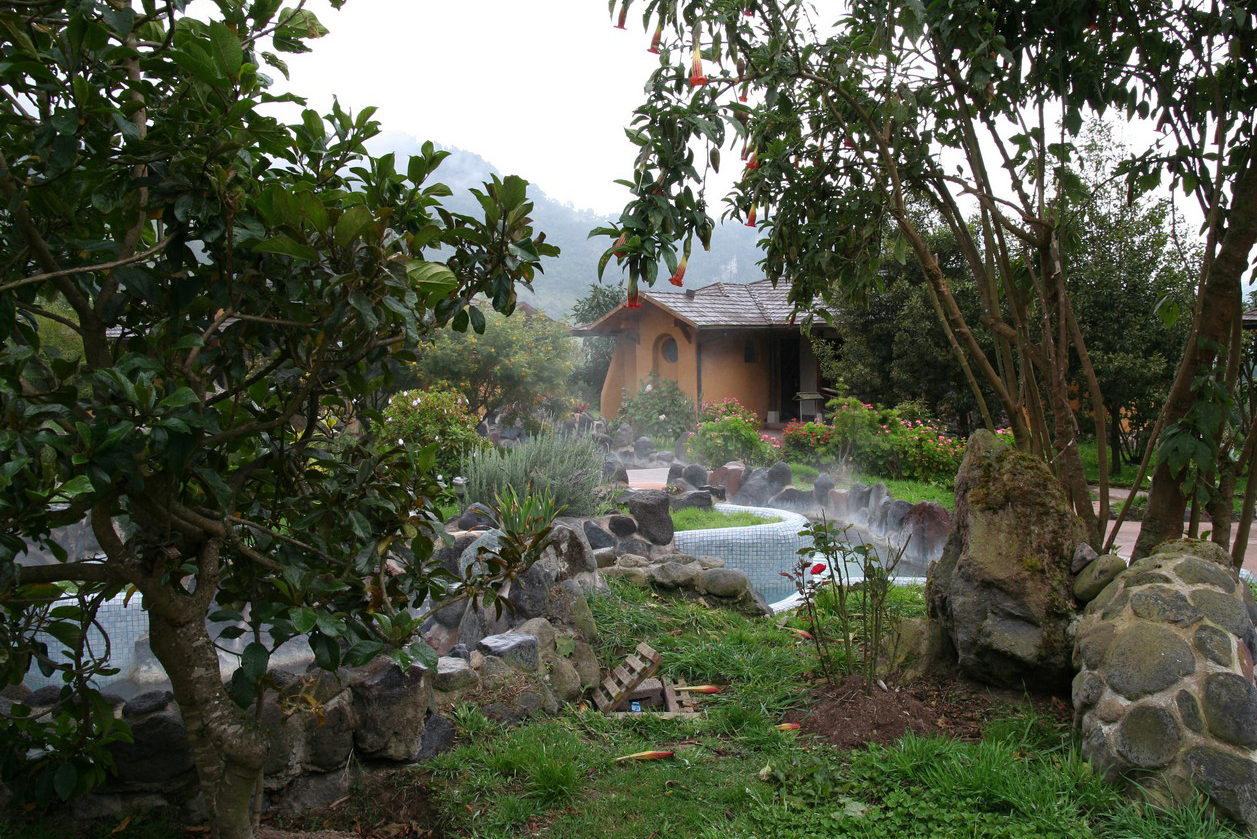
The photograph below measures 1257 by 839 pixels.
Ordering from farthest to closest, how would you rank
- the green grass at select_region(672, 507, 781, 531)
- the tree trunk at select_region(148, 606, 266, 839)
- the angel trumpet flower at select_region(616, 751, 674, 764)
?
1. the green grass at select_region(672, 507, 781, 531)
2. the angel trumpet flower at select_region(616, 751, 674, 764)
3. the tree trunk at select_region(148, 606, 266, 839)

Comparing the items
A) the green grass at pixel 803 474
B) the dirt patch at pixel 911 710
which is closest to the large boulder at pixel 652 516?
the dirt patch at pixel 911 710

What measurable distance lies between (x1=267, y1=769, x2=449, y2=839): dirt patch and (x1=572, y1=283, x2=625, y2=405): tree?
2268 cm

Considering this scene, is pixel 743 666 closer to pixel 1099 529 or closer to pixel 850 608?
pixel 850 608

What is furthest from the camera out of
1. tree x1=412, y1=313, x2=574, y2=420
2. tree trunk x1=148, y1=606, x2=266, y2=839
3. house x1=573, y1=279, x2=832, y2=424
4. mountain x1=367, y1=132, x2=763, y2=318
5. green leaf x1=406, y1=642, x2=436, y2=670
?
mountain x1=367, y1=132, x2=763, y2=318

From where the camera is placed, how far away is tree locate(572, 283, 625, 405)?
25.8 m

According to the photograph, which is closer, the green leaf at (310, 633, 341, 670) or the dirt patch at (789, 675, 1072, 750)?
the green leaf at (310, 633, 341, 670)

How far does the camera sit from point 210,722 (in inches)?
89.2

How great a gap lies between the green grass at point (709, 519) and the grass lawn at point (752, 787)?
5.13 metres

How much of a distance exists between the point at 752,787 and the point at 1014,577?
1382 millimetres

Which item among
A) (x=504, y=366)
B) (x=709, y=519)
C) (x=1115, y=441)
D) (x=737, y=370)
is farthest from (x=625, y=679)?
(x=737, y=370)

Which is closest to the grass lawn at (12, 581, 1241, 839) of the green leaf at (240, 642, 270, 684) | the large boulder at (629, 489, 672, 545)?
the green leaf at (240, 642, 270, 684)

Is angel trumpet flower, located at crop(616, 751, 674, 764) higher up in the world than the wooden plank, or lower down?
higher up

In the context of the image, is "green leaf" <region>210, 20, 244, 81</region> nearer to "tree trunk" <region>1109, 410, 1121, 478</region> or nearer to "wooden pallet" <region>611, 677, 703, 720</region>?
"wooden pallet" <region>611, 677, 703, 720</region>

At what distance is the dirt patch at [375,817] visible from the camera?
9.43 ft
